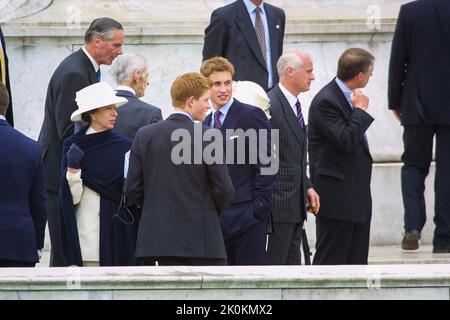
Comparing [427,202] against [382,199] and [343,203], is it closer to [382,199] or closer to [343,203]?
[382,199]

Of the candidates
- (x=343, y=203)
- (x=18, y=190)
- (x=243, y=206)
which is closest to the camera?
(x=18, y=190)

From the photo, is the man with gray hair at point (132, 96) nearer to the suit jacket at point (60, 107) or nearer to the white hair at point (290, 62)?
the suit jacket at point (60, 107)

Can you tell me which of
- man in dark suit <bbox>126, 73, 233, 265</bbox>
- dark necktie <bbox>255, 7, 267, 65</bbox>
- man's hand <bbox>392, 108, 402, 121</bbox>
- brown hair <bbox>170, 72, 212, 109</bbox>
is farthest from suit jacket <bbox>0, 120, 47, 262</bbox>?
man's hand <bbox>392, 108, 402, 121</bbox>

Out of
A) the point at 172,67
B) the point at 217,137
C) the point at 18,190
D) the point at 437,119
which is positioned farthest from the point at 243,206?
the point at 172,67

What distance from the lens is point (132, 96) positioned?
10.9 metres

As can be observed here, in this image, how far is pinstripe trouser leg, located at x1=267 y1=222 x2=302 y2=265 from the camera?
429 inches

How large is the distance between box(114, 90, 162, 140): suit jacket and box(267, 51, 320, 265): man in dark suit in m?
0.81

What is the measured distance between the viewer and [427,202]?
13.0 meters

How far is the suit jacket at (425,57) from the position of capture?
1209 cm

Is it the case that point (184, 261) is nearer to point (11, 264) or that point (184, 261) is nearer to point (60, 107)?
point (11, 264)

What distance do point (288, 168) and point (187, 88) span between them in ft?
4.72

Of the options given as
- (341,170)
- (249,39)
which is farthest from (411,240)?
(249,39)

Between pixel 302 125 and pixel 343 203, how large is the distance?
0.60 meters

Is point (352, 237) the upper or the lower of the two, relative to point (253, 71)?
lower
